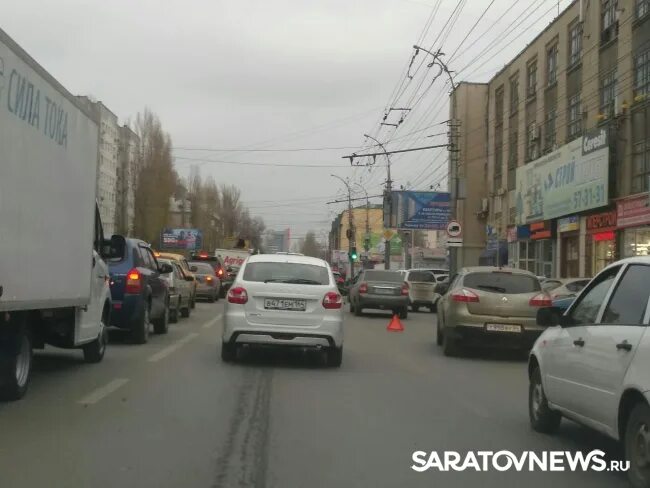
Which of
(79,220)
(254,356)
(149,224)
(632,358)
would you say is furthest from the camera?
(149,224)

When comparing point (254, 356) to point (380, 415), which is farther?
point (254, 356)

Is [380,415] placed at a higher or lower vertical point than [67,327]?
lower

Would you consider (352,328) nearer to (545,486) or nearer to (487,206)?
(545,486)

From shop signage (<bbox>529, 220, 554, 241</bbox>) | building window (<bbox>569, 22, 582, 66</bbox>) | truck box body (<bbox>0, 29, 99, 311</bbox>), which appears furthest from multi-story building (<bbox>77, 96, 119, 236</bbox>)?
truck box body (<bbox>0, 29, 99, 311</bbox>)

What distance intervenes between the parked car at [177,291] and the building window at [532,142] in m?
19.7

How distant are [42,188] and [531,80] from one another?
112 ft

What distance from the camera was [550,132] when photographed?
3503cm

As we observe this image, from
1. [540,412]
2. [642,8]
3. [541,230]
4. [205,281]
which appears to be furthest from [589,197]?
[540,412]

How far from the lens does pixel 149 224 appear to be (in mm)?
71188

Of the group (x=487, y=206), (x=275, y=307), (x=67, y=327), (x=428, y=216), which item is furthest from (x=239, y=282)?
(x=487, y=206)

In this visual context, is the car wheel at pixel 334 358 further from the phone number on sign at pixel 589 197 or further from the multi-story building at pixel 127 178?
the multi-story building at pixel 127 178

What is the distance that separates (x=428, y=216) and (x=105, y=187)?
5600cm

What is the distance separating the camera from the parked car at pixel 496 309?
1339 cm

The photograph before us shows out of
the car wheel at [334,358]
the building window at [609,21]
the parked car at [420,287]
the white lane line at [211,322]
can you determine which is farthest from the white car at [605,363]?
the building window at [609,21]
